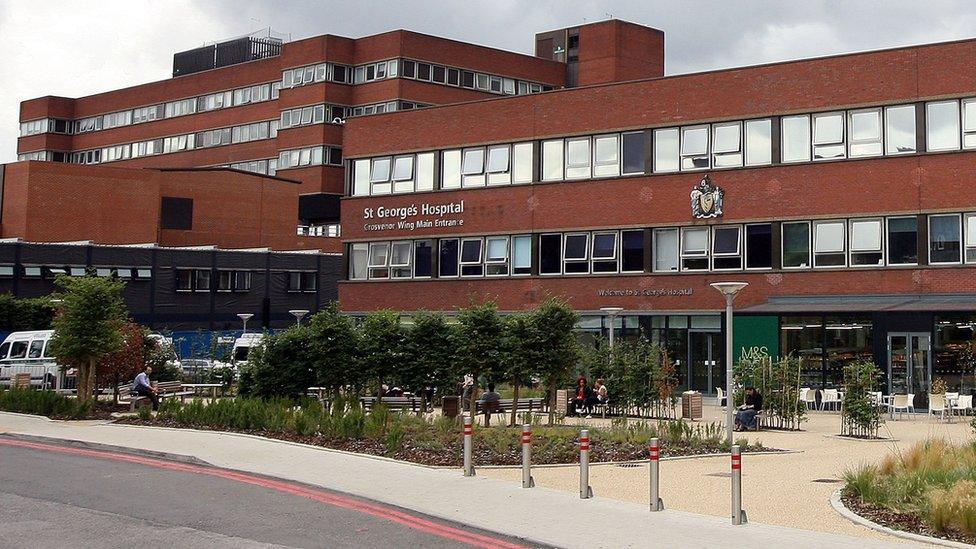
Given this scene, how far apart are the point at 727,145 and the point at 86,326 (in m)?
24.2

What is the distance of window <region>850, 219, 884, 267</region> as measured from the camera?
3947 centimetres

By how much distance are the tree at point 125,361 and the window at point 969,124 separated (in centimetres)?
2785

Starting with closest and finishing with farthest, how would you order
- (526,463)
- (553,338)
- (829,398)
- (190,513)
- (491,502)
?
(190,513) < (491,502) < (526,463) < (553,338) < (829,398)

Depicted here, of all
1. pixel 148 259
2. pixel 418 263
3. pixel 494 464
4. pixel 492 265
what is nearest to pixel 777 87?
pixel 492 265

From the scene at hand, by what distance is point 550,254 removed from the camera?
47.4m

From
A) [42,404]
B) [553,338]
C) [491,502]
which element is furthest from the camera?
[42,404]

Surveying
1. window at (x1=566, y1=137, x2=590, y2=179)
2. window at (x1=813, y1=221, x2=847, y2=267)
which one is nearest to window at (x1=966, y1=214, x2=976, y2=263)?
window at (x1=813, y1=221, x2=847, y2=267)

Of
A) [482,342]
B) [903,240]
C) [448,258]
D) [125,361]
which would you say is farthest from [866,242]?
[125,361]

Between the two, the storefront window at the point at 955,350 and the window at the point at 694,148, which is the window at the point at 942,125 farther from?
the window at the point at 694,148

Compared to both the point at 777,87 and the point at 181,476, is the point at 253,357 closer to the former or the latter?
the point at 181,476

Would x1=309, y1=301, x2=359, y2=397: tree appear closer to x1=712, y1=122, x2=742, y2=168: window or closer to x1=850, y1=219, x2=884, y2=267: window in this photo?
x1=712, y1=122, x2=742, y2=168: window

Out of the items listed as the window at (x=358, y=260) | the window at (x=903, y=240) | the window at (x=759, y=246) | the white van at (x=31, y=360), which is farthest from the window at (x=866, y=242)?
the white van at (x=31, y=360)

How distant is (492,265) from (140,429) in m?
23.7

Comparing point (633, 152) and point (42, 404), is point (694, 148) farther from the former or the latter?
point (42, 404)
